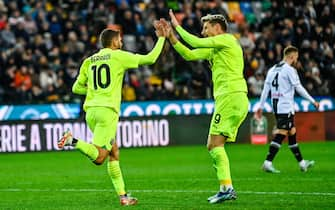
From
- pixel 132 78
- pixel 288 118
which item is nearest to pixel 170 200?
pixel 288 118

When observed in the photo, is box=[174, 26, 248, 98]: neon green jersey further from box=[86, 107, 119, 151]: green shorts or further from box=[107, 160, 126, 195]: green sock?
box=[107, 160, 126, 195]: green sock

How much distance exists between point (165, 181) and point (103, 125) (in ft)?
13.4

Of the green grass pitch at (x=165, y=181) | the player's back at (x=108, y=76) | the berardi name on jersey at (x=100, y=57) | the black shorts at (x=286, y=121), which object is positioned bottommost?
the green grass pitch at (x=165, y=181)

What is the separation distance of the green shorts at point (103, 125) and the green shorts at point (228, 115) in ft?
4.81

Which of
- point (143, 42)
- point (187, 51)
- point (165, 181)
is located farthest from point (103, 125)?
point (143, 42)

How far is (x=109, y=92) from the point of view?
40.7 ft

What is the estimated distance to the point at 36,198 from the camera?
1363cm

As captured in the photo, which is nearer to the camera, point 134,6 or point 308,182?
point 308,182

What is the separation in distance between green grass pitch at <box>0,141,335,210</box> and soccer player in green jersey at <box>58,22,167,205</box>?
0.53 metres

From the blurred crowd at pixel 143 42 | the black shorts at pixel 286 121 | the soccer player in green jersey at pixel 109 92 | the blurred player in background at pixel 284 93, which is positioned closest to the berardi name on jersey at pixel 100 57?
the soccer player in green jersey at pixel 109 92

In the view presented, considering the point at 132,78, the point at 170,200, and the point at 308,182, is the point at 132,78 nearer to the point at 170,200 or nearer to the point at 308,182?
the point at 308,182

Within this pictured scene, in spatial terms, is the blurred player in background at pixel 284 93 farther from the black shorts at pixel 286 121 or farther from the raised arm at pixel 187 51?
the raised arm at pixel 187 51

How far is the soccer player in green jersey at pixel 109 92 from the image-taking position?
12.3 meters

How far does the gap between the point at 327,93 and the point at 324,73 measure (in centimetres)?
179
